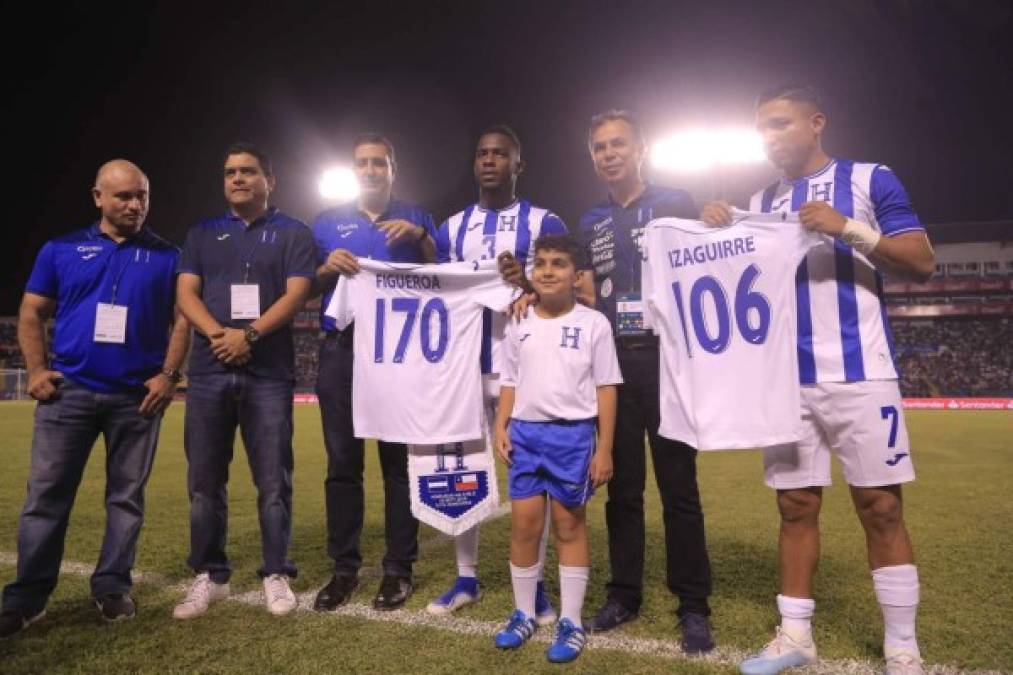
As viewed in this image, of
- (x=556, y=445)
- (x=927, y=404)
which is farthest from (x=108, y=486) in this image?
(x=927, y=404)

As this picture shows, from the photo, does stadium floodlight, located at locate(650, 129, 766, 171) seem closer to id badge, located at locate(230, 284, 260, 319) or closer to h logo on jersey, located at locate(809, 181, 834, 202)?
h logo on jersey, located at locate(809, 181, 834, 202)

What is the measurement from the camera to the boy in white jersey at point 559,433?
304 cm

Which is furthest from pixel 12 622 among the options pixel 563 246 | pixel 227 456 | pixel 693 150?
pixel 693 150

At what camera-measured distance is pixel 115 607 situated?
3.32m

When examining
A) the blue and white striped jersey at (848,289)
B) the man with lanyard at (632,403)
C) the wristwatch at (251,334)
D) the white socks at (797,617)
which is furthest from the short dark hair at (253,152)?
the white socks at (797,617)

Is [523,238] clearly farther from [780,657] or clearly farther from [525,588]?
[780,657]

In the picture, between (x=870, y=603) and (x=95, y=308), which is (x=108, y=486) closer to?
→ (x=95, y=308)

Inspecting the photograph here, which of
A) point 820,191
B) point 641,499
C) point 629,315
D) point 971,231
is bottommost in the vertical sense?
point 641,499

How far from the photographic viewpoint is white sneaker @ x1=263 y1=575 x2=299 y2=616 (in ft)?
11.1

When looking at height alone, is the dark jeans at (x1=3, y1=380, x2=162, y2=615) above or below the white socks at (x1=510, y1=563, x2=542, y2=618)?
above

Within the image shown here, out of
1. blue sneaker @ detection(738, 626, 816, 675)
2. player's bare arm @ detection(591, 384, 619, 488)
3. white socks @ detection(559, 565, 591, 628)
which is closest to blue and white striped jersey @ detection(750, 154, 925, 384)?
player's bare arm @ detection(591, 384, 619, 488)

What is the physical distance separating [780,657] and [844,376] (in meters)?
1.11

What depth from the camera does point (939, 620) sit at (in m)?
3.27

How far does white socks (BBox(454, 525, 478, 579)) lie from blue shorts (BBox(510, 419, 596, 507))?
26.5 inches
